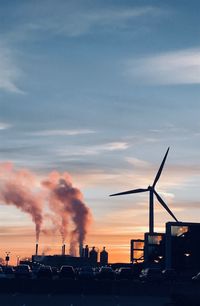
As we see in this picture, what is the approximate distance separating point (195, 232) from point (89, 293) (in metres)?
89.9

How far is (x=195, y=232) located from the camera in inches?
6570

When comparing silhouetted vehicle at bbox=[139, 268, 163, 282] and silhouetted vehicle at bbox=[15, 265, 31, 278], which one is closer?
silhouetted vehicle at bbox=[139, 268, 163, 282]

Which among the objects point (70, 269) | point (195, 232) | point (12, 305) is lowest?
point (12, 305)

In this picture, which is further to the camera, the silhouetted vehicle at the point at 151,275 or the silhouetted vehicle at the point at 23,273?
the silhouetted vehicle at the point at 23,273

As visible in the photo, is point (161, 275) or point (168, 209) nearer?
point (161, 275)

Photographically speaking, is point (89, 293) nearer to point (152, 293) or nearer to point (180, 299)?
point (152, 293)

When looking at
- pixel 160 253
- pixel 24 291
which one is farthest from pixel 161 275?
pixel 160 253

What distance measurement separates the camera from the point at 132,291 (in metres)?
81.3

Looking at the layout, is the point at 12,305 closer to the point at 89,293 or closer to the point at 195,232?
the point at 89,293

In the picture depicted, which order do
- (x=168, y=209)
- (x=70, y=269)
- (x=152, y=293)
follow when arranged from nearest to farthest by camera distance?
(x=152, y=293) < (x=70, y=269) < (x=168, y=209)

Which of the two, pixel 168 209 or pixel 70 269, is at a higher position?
pixel 168 209

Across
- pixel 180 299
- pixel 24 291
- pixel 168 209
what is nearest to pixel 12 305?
pixel 180 299

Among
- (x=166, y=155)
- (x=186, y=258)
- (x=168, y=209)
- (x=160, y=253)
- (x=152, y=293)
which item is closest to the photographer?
(x=152, y=293)

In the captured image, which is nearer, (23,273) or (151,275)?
(151,275)
